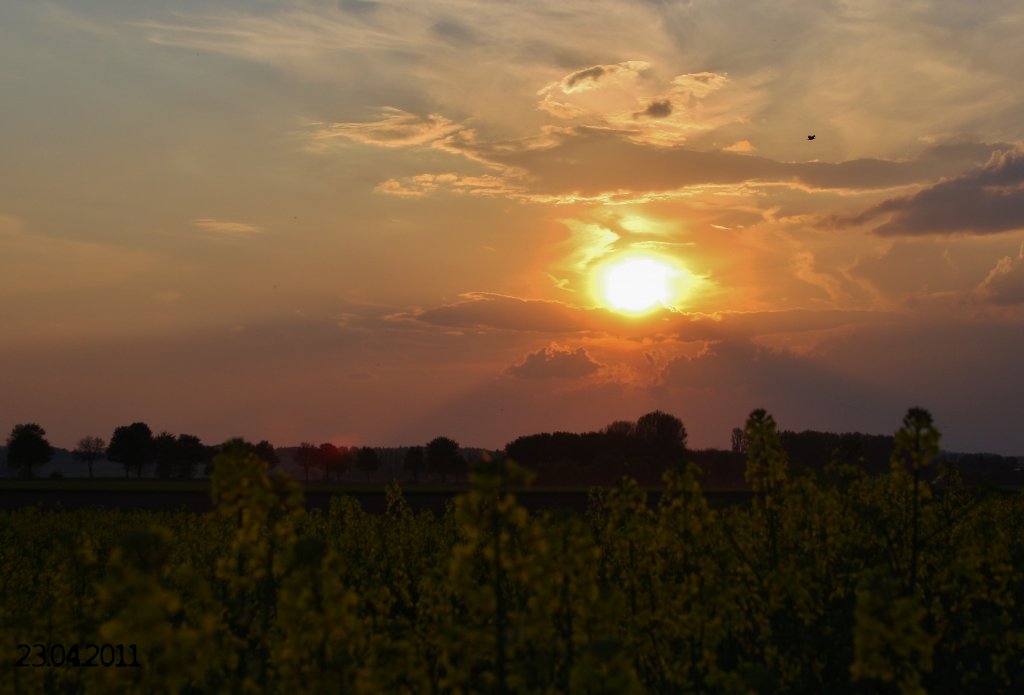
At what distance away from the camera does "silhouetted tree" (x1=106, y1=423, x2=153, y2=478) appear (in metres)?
172

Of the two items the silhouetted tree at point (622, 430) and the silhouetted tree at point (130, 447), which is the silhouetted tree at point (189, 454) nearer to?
the silhouetted tree at point (130, 447)

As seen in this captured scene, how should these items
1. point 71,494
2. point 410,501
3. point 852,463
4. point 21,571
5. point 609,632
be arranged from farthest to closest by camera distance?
1. point 71,494
2. point 410,501
3. point 21,571
4. point 852,463
5. point 609,632

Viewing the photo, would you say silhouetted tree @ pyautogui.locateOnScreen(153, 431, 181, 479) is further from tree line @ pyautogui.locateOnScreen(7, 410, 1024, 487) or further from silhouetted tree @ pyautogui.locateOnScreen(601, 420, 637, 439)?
silhouetted tree @ pyautogui.locateOnScreen(601, 420, 637, 439)

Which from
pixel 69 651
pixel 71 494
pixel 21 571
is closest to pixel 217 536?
pixel 21 571

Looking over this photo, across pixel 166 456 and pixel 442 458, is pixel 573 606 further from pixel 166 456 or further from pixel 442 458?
pixel 166 456

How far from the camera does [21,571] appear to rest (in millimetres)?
17812

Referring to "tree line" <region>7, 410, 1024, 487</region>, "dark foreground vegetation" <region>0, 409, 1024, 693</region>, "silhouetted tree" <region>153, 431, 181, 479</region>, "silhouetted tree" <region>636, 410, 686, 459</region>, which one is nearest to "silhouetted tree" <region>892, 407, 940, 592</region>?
"dark foreground vegetation" <region>0, 409, 1024, 693</region>

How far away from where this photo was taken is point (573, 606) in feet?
23.2

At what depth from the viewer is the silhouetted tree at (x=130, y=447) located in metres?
172

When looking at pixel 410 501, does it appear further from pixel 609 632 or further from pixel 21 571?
pixel 609 632

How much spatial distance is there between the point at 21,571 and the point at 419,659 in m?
13.5

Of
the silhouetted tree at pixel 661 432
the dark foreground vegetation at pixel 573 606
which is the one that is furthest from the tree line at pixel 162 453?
the dark foreground vegetation at pixel 573 606

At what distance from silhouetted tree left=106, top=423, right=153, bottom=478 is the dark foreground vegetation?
552ft

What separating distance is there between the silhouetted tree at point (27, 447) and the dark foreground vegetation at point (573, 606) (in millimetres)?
158000
